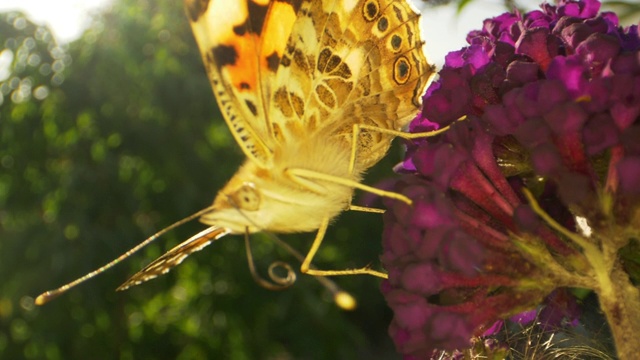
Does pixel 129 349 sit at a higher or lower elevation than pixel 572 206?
lower

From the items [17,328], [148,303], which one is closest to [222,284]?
[148,303]

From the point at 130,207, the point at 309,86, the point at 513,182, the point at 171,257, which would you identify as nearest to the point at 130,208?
the point at 130,207

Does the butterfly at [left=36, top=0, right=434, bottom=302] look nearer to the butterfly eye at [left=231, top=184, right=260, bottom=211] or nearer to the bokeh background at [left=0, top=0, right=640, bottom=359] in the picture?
the butterfly eye at [left=231, top=184, right=260, bottom=211]

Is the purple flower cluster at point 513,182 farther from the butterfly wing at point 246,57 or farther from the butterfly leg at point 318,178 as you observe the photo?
the butterfly wing at point 246,57

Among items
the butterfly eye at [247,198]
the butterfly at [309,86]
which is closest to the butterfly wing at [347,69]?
the butterfly at [309,86]

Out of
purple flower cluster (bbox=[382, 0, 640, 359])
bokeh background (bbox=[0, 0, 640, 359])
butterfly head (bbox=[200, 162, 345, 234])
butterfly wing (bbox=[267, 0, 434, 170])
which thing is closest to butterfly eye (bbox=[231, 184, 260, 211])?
butterfly head (bbox=[200, 162, 345, 234])

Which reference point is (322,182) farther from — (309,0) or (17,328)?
(17,328)
